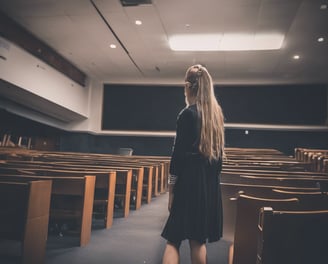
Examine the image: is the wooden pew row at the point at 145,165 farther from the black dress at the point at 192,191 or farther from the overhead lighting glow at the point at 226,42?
the overhead lighting glow at the point at 226,42

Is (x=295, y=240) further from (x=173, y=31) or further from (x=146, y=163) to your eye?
(x=173, y=31)

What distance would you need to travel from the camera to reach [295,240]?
101 centimetres

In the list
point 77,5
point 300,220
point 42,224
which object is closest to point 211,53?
point 77,5

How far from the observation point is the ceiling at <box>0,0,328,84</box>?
6311 millimetres

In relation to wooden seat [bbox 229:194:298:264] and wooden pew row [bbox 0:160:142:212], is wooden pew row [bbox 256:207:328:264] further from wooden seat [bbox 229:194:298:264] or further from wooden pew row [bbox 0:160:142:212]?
wooden pew row [bbox 0:160:142:212]

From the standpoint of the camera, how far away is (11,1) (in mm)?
6395

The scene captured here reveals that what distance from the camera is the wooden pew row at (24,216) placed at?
1.92 m

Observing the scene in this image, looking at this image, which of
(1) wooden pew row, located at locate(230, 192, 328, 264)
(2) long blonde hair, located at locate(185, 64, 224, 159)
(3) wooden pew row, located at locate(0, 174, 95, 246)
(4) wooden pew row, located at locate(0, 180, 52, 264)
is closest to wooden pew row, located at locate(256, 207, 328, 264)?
(1) wooden pew row, located at locate(230, 192, 328, 264)

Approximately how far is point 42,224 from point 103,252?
56 cm

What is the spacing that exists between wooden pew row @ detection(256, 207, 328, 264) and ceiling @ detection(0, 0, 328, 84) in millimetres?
5731

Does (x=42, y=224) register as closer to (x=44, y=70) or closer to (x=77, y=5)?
(x=77, y=5)

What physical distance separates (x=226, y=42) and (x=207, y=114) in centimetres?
683

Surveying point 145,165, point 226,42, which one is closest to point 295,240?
point 145,165

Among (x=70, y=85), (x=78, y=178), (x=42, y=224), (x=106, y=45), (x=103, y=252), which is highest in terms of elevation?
(x=106, y=45)
